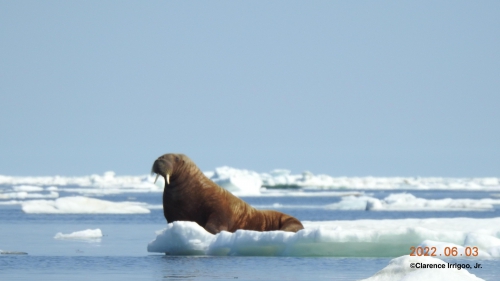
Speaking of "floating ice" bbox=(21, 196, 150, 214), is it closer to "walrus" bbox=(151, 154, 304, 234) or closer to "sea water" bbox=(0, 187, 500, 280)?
"sea water" bbox=(0, 187, 500, 280)

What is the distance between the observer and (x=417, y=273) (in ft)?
29.9

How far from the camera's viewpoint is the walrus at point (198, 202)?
1514 cm

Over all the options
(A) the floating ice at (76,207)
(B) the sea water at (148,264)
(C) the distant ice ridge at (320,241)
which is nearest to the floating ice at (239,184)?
(A) the floating ice at (76,207)

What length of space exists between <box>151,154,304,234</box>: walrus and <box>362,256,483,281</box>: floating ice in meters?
5.85

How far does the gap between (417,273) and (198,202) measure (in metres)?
6.52

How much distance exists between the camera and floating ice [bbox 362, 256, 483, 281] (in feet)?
29.7

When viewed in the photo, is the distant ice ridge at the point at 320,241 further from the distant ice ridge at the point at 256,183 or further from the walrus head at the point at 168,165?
the distant ice ridge at the point at 256,183

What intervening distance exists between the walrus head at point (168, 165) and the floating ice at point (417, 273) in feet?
20.4

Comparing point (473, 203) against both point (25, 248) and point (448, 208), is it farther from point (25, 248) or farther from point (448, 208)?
point (25, 248)

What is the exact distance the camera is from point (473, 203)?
3875cm

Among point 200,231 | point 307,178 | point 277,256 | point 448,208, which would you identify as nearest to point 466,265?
point 277,256

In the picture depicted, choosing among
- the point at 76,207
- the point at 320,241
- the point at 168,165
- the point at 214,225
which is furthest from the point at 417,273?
the point at 76,207

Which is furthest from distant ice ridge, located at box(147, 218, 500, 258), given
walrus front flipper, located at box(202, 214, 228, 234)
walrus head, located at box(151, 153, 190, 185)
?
Result: walrus head, located at box(151, 153, 190, 185)

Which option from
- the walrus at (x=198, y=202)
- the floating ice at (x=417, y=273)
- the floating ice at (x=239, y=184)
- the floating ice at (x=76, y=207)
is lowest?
the floating ice at (x=417, y=273)
